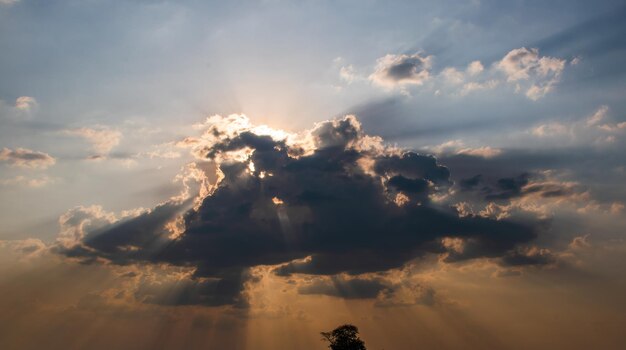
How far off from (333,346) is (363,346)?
11188mm

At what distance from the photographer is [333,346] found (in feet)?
632

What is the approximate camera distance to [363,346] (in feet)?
630
